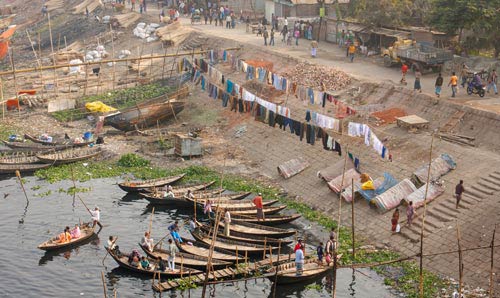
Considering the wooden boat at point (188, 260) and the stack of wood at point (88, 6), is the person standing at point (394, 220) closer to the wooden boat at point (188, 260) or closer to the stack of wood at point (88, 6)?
the wooden boat at point (188, 260)

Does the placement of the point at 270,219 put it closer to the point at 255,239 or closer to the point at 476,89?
the point at 255,239

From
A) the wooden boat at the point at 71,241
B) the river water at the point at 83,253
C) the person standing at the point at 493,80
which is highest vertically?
the person standing at the point at 493,80

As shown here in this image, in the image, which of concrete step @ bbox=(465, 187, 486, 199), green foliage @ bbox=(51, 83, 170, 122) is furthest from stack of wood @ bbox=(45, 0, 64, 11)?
concrete step @ bbox=(465, 187, 486, 199)

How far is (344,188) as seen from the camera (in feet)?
119

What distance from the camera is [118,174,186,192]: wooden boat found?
38938 millimetres

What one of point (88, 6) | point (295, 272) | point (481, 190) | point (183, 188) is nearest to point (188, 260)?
point (295, 272)

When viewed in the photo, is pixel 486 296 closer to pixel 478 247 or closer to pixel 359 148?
pixel 478 247

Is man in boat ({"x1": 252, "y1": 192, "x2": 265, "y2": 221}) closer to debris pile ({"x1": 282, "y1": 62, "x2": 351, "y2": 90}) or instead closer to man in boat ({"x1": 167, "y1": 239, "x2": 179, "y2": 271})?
man in boat ({"x1": 167, "y1": 239, "x2": 179, "y2": 271})

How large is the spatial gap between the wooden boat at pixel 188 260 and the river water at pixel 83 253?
38.9 inches

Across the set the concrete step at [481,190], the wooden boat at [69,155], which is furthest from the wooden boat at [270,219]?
the wooden boat at [69,155]

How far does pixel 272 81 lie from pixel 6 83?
25.6 m

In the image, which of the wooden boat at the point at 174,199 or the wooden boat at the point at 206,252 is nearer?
the wooden boat at the point at 206,252

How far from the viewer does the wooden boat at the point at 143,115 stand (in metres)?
48.7

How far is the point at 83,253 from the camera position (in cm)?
3294
